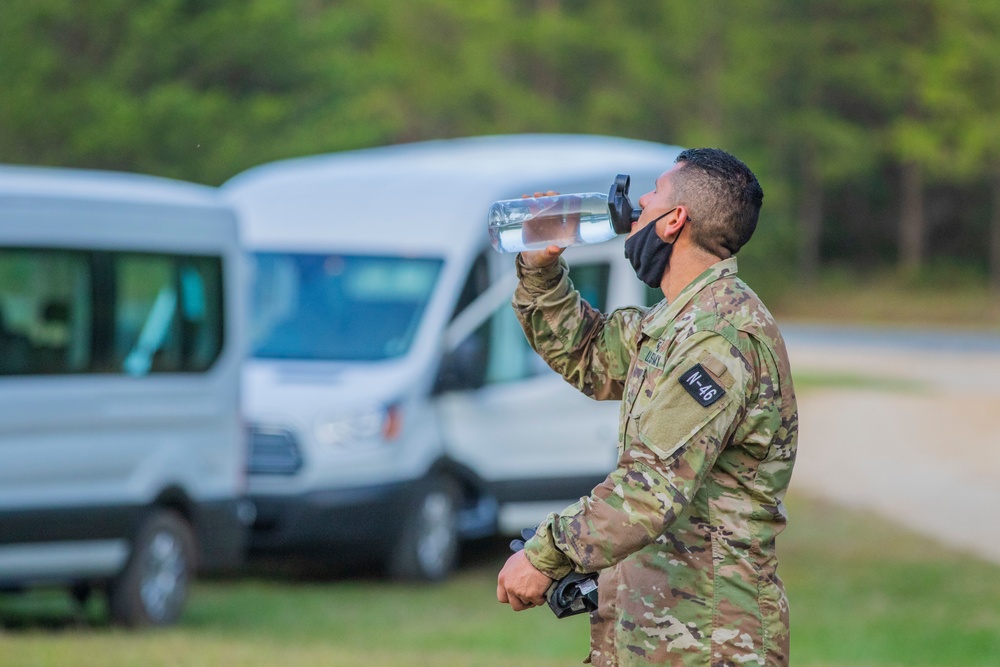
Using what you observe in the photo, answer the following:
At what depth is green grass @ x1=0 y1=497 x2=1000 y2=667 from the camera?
7.32 m

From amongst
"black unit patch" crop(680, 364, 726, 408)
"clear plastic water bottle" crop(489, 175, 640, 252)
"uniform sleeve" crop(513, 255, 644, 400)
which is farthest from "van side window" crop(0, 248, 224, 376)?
"black unit patch" crop(680, 364, 726, 408)

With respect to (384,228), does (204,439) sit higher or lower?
lower

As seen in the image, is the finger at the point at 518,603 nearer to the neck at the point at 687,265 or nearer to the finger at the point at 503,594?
the finger at the point at 503,594

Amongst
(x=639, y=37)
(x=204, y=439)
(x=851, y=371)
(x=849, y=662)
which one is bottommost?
(x=851, y=371)

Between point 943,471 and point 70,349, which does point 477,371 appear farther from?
point 943,471

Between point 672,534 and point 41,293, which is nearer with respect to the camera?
point 672,534

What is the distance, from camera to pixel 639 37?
50625mm

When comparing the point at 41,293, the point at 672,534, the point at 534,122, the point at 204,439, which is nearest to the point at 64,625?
the point at 204,439

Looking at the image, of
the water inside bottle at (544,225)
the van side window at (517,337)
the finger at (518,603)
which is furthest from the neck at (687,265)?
the van side window at (517,337)

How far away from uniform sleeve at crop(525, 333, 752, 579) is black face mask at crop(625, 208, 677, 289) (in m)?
0.37

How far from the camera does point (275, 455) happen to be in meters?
10.7

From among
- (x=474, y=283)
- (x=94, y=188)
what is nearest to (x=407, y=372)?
(x=474, y=283)

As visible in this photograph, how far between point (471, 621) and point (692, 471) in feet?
21.7

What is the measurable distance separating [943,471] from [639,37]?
119 ft
